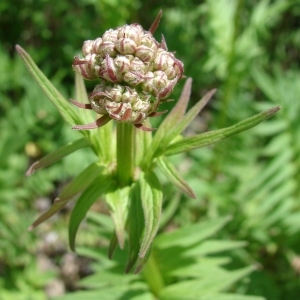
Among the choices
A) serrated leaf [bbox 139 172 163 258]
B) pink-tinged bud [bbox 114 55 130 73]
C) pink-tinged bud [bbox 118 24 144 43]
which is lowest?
serrated leaf [bbox 139 172 163 258]

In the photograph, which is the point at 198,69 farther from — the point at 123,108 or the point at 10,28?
the point at 123,108

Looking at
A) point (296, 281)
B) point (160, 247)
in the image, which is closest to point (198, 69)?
point (296, 281)

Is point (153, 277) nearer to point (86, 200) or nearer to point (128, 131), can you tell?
point (86, 200)

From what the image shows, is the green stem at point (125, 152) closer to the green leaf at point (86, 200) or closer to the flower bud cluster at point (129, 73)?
the green leaf at point (86, 200)

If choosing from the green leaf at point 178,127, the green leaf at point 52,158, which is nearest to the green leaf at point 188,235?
the green leaf at point 178,127

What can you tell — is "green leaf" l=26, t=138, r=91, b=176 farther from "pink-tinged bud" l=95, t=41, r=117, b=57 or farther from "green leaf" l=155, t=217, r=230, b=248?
"green leaf" l=155, t=217, r=230, b=248

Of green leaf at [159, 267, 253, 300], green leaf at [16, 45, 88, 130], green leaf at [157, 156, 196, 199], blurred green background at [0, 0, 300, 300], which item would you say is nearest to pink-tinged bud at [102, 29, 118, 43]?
green leaf at [16, 45, 88, 130]

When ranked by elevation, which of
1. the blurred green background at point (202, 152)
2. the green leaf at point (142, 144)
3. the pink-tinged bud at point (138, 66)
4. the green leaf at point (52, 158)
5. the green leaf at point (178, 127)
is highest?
the pink-tinged bud at point (138, 66)
